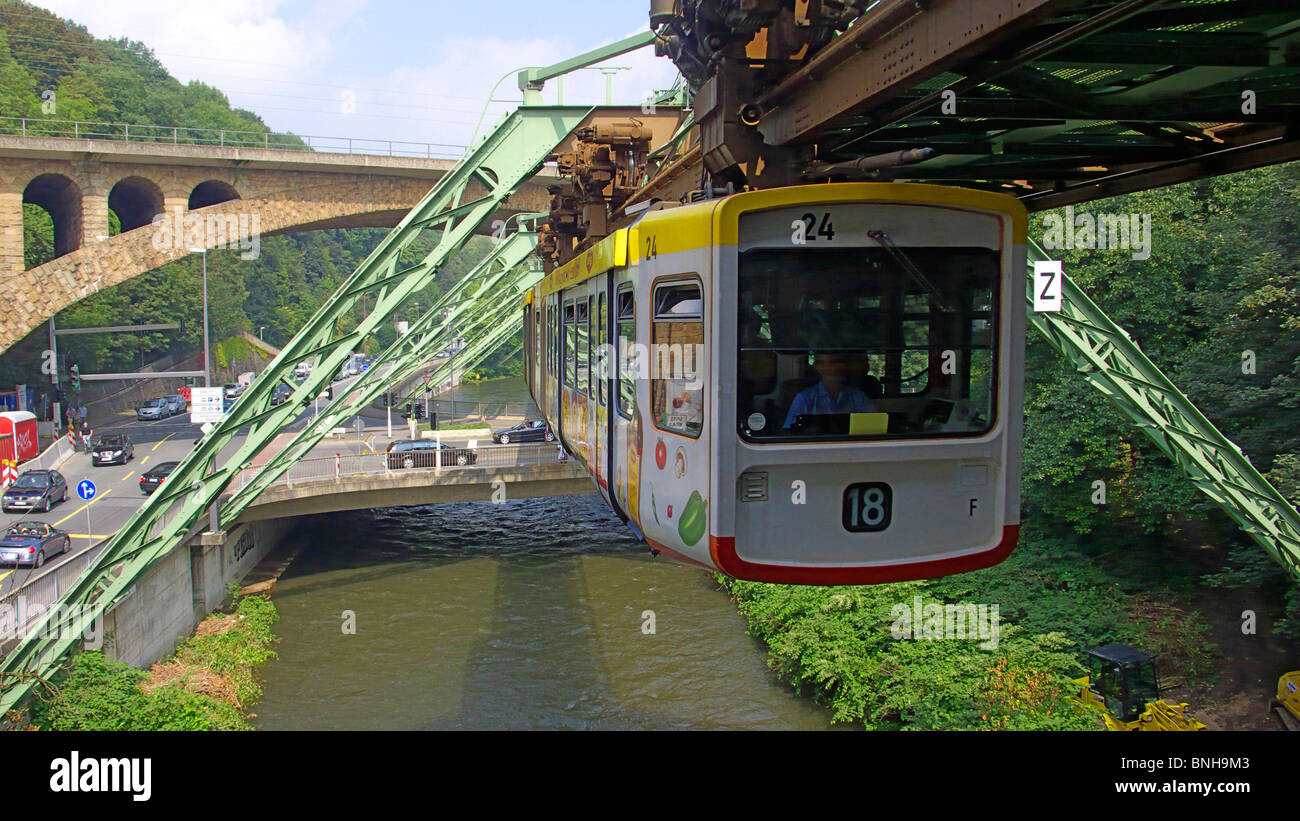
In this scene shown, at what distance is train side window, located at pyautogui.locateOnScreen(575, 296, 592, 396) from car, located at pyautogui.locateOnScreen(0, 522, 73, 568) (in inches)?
650

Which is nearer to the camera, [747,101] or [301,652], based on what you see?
[747,101]

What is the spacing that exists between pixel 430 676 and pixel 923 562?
16263 millimetres

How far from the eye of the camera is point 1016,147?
24.2 feet

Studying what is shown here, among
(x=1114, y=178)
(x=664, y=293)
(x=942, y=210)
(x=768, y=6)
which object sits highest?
(x=768, y=6)

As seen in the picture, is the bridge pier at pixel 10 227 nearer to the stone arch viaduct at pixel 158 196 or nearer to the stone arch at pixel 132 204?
the stone arch viaduct at pixel 158 196

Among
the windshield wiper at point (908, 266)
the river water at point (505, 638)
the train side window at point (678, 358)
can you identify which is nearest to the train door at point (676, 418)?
the train side window at point (678, 358)

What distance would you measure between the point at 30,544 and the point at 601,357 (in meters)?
18.2

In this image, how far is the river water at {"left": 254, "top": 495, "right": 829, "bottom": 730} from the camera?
1833 cm

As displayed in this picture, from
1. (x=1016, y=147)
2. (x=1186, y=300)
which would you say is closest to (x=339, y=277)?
(x=1186, y=300)

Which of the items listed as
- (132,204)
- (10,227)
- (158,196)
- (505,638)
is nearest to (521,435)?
(158,196)

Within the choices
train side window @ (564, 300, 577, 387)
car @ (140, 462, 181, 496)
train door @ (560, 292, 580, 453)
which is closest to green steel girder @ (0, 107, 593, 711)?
train door @ (560, 292, 580, 453)

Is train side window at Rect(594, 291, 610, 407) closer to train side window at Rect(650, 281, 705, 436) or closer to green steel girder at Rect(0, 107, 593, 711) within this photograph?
train side window at Rect(650, 281, 705, 436)

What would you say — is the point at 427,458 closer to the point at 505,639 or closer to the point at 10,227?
the point at 505,639

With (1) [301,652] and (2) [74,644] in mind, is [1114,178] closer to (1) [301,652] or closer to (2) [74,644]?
(2) [74,644]
